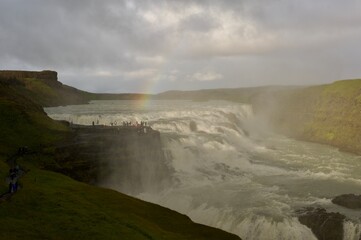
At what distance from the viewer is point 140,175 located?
46.5m

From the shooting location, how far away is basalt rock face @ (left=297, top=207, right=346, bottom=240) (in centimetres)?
2925

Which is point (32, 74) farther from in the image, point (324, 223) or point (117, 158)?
point (324, 223)

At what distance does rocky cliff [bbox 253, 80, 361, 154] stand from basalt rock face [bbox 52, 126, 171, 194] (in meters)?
38.1

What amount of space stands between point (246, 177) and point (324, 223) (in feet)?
58.3

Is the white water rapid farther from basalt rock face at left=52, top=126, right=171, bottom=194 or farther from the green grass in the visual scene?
the green grass

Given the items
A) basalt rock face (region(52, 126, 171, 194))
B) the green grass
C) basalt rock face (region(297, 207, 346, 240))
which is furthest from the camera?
basalt rock face (region(52, 126, 171, 194))

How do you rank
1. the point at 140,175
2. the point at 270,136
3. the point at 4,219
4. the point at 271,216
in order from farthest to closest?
1. the point at 270,136
2. the point at 140,175
3. the point at 271,216
4. the point at 4,219

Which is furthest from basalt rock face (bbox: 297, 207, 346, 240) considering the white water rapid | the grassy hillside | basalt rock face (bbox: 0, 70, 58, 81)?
basalt rock face (bbox: 0, 70, 58, 81)

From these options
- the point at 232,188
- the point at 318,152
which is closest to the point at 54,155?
the point at 232,188

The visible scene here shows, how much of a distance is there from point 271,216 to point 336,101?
192 ft

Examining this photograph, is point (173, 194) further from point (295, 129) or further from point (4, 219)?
point (295, 129)

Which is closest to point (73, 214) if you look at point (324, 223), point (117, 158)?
point (324, 223)

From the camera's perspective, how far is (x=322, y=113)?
275 ft

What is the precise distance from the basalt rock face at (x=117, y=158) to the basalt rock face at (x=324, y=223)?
20173 mm
